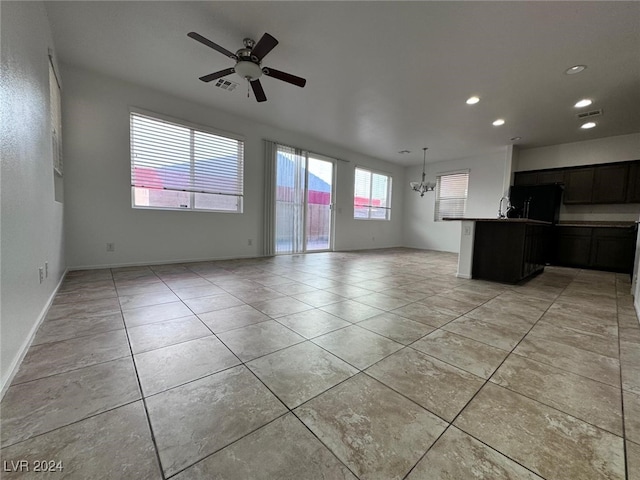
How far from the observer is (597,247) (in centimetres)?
523

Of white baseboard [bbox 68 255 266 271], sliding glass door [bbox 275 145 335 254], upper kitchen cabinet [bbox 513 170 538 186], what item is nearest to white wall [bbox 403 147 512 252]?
upper kitchen cabinet [bbox 513 170 538 186]

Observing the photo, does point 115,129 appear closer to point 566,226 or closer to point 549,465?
point 549,465

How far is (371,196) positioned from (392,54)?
17.5 ft

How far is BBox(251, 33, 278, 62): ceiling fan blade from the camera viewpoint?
7.70 feet

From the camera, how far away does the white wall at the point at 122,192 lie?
12.2ft

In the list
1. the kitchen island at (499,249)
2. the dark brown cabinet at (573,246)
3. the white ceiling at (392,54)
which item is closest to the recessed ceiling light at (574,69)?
the white ceiling at (392,54)

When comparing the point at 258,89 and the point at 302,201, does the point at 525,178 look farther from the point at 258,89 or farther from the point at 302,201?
the point at 258,89

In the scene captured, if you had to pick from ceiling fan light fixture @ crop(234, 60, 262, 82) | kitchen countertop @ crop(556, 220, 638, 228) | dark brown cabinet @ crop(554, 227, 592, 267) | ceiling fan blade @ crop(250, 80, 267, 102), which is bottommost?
dark brown cabinet @ crop(554, 227, 592, 267)

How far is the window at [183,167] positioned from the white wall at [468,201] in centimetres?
599

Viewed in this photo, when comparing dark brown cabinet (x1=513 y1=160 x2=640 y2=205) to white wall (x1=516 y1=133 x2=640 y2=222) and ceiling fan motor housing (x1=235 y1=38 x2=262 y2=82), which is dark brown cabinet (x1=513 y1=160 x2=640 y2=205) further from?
ceiling fan motor housing (x1=235 y1=38 x2=262 y2=82)

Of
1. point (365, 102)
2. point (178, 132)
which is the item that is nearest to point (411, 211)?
point (365, 102)

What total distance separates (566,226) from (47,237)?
8519 millimetres

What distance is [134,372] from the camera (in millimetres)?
1440

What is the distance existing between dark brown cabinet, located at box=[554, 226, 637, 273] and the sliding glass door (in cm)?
528
